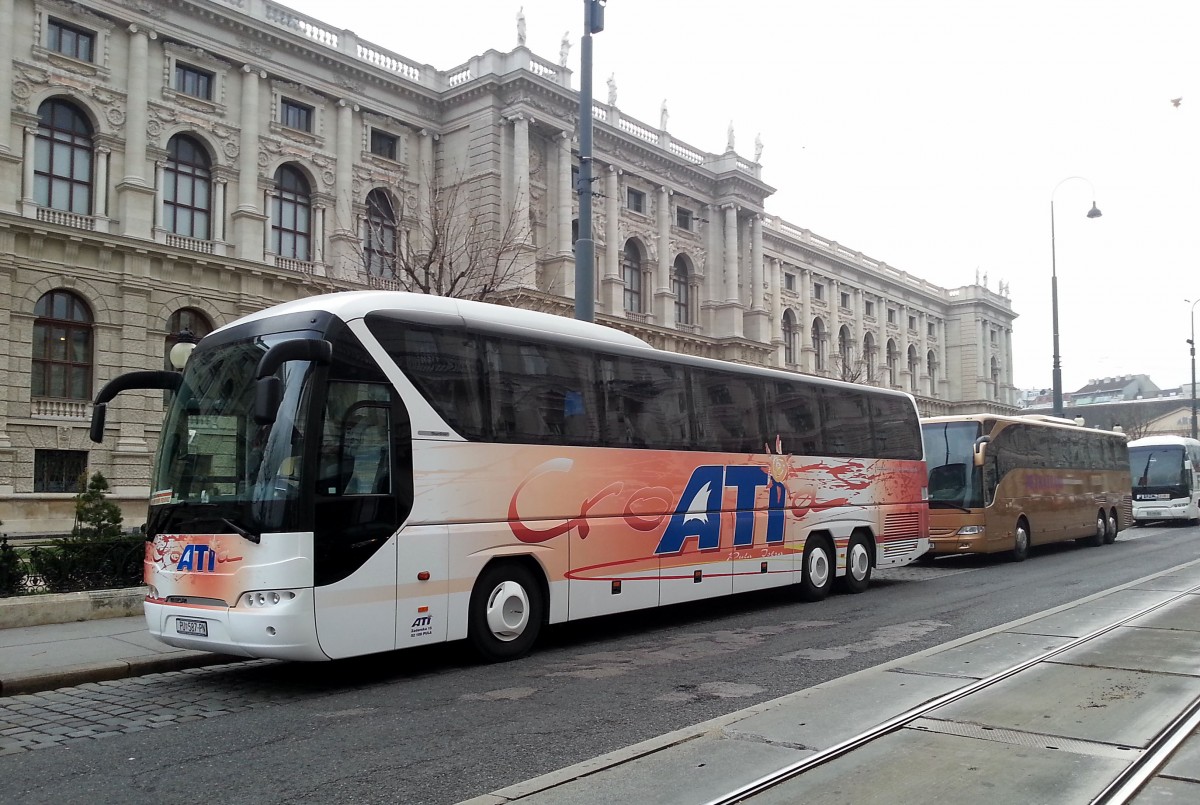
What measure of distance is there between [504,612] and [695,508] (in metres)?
3.43

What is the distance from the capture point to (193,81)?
3197 centimetres

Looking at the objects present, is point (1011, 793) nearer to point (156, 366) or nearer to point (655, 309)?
point (156, 366)

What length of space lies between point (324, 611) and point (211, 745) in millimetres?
1642

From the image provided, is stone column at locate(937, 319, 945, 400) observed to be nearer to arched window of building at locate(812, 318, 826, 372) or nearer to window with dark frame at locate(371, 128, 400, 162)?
arched window of building at locate(812, 318, 826, 372)

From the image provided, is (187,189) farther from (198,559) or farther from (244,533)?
(244,533)

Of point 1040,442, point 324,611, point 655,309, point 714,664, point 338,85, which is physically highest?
point 338,85

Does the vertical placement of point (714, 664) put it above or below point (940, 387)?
below

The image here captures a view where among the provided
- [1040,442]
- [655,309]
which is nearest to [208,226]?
[655,309]

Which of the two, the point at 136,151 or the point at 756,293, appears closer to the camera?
the point at 136,151

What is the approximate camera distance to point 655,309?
48.3m

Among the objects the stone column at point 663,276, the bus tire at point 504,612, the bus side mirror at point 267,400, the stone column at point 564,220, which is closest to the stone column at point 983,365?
the stone column at point 663,276

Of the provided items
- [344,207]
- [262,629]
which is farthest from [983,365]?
[262,629]

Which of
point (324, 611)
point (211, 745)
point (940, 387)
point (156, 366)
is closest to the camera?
point (211, 745)

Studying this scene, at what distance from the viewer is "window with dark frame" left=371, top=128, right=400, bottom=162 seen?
37688 mm
